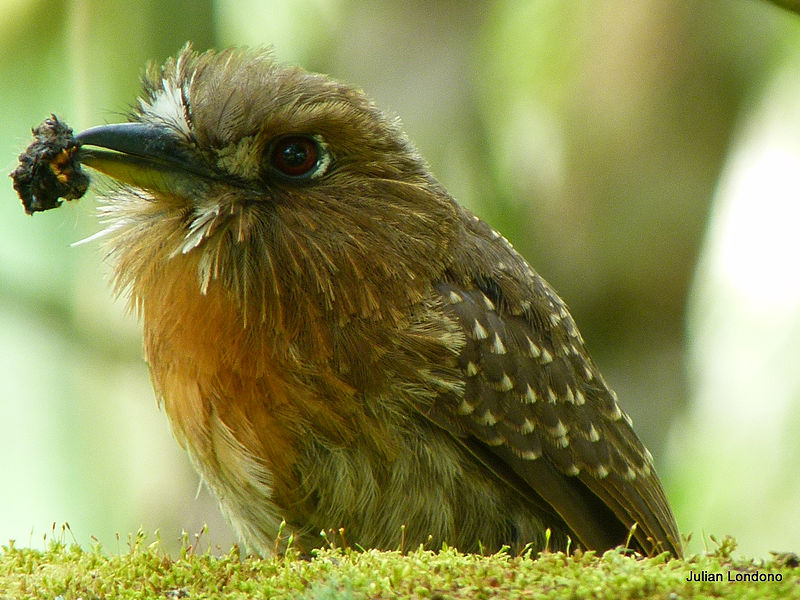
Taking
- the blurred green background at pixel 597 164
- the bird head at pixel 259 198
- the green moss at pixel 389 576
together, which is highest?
the blurred green background at pixel 597 164

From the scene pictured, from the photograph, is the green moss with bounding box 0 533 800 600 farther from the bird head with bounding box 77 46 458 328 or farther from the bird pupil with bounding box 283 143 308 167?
the bird pupil with bounding box 283 143 308 167

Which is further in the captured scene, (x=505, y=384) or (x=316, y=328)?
(x=505, y=384)

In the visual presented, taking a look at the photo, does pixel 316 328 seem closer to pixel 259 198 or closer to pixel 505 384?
pixel 259 198

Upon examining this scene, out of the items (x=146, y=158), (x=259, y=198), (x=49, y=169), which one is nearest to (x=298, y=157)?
(x=259, y=198)

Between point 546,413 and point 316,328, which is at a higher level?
point 316,328

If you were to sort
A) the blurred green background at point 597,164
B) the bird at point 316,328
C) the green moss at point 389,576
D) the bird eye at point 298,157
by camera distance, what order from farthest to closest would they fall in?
the blurred green background at point 597,164 → the bird eye at point 298,157 → the bird at point 316,328 → the green moss at point 389,576

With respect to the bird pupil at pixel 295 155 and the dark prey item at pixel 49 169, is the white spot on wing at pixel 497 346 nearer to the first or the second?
the bird pupil at pixel 295 155

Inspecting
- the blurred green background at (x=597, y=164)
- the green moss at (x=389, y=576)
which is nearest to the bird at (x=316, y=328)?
the green moss at (x=389, y=576)

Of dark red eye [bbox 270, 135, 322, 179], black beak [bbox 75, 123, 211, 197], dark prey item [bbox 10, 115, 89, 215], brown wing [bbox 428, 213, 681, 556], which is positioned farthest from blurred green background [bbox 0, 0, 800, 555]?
dark red eye [bbox 270, 135, 322, 179]
